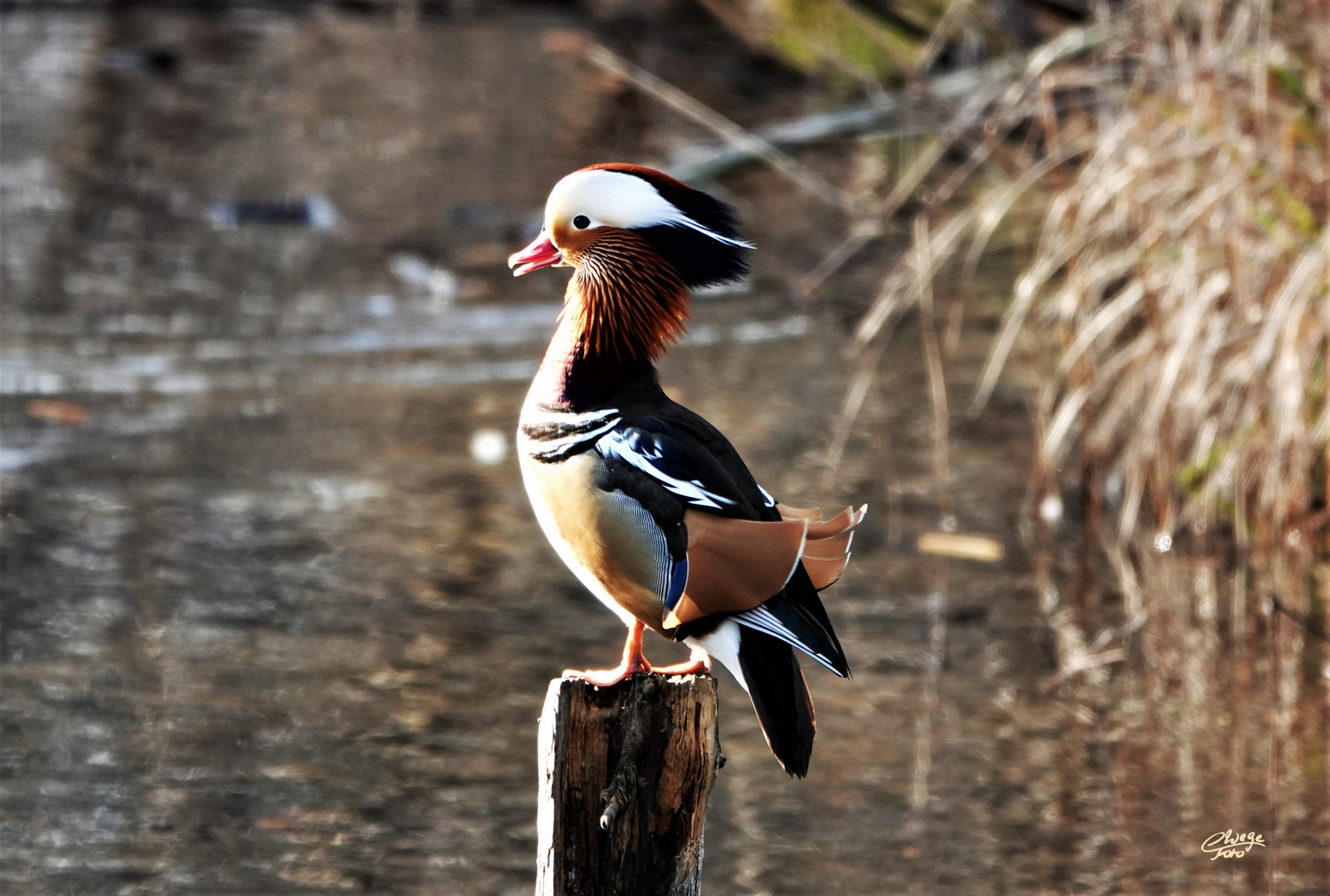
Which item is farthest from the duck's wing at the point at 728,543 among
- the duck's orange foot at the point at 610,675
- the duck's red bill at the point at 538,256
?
the duck's red bill at the point at 538,256

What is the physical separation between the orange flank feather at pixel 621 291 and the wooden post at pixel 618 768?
54 centimetres

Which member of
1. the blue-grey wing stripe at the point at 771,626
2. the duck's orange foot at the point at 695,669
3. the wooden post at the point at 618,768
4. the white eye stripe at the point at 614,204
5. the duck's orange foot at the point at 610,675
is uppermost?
the white eye stripe at the point at 614,204

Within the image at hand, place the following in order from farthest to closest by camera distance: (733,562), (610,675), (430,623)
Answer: (430,623), (610,675), (733,562)

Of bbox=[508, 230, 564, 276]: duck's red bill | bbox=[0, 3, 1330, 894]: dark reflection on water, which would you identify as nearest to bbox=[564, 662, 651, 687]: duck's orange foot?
bbox=[508, 230, 564, 276]: duck's red bill

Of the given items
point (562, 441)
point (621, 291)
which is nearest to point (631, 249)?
point (621, 291)

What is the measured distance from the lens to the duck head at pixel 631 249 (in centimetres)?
265

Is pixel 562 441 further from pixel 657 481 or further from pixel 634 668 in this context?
pixel 634 668

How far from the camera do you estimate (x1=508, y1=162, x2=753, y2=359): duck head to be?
2648mm

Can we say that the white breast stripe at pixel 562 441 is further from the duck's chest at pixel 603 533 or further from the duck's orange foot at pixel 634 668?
the duck's orange foot at pixel 634 668

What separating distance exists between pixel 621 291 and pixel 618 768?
2.44 feet

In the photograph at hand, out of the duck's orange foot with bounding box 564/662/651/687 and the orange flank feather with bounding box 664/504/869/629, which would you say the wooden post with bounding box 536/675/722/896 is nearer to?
the duck's orange foot with bounding box 564/662/651/687

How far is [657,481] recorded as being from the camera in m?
2.62

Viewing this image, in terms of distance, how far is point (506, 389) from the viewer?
811cm

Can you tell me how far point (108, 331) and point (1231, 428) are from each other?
5.39m
